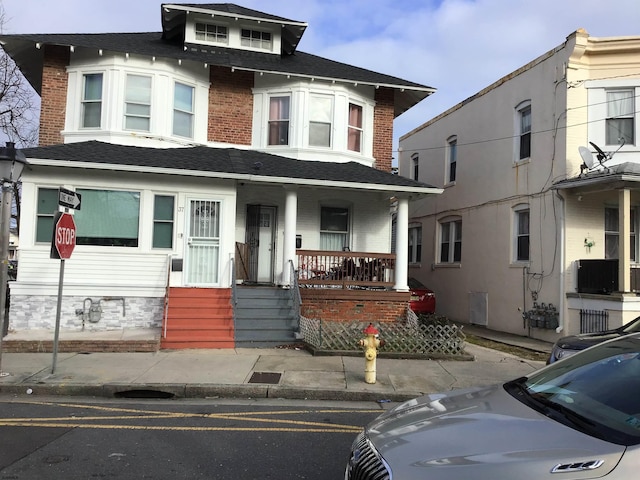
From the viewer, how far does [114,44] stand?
43.0 feet

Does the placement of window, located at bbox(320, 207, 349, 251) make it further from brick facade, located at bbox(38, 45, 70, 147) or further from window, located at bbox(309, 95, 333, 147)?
brick facade, located at bbox(38, 45, 70, 147)

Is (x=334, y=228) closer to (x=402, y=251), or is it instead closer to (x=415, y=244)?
(x=402, y=251)

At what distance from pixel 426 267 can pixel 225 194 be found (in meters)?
11.0

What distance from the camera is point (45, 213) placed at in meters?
11.5

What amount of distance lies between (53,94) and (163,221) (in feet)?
15.3

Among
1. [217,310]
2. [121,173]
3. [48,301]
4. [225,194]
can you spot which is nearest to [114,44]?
[121,173]

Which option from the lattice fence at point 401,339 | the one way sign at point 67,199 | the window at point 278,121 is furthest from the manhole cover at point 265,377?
the window at point 278,121

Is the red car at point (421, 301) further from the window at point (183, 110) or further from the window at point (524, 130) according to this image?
the window at point (183, 110)

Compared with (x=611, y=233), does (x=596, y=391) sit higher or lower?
lower

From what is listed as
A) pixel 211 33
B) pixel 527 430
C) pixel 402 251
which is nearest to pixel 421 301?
pixel 402 251

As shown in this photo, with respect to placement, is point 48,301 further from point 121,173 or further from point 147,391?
point 147,391

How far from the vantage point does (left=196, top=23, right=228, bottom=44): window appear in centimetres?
1469

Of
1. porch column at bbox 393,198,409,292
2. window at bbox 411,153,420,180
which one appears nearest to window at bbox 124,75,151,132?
porch column at bbox 393,198,409,292

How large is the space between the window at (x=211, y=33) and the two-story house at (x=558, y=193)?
8702 millimetres
